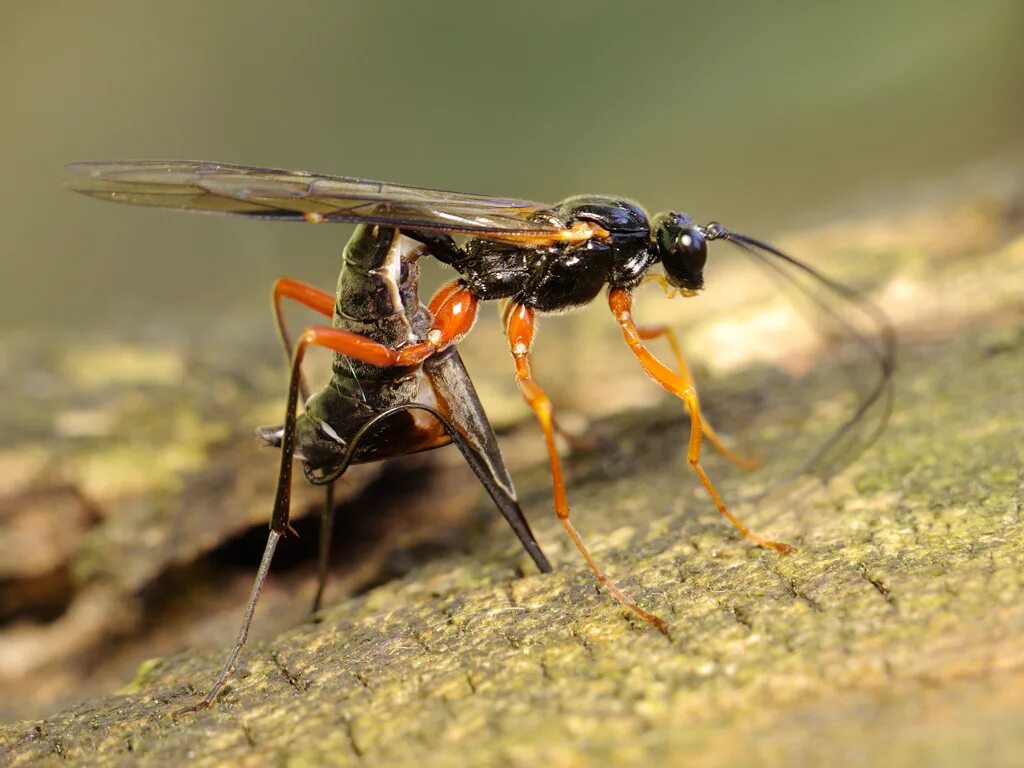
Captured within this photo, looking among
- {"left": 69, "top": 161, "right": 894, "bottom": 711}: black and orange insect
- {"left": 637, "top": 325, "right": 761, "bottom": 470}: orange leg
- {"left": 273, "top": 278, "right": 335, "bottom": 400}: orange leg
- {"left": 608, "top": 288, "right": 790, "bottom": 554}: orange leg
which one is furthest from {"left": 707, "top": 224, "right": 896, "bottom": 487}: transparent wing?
{"left": 273, "top": 278, "right": 335, "bottom": 400}: orange leg

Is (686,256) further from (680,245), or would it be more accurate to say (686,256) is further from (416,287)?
(416,287)

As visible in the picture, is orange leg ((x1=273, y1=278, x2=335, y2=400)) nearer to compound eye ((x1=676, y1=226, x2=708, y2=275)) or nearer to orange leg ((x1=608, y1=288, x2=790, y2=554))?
orange leg ((x1=608, y1=288, x2=790, y2=554))

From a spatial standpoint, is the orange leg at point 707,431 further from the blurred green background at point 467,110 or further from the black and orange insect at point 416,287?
the blurred green background at point 467,110

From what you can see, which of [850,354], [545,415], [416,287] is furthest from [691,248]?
[850,354]

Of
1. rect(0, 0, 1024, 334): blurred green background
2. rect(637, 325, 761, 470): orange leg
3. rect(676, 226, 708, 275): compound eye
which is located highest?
rect(0, 0, 1024, 334): blurred green background

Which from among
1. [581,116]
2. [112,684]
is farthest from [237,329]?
[581,116]

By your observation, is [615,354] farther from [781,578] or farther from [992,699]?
[992,699]
